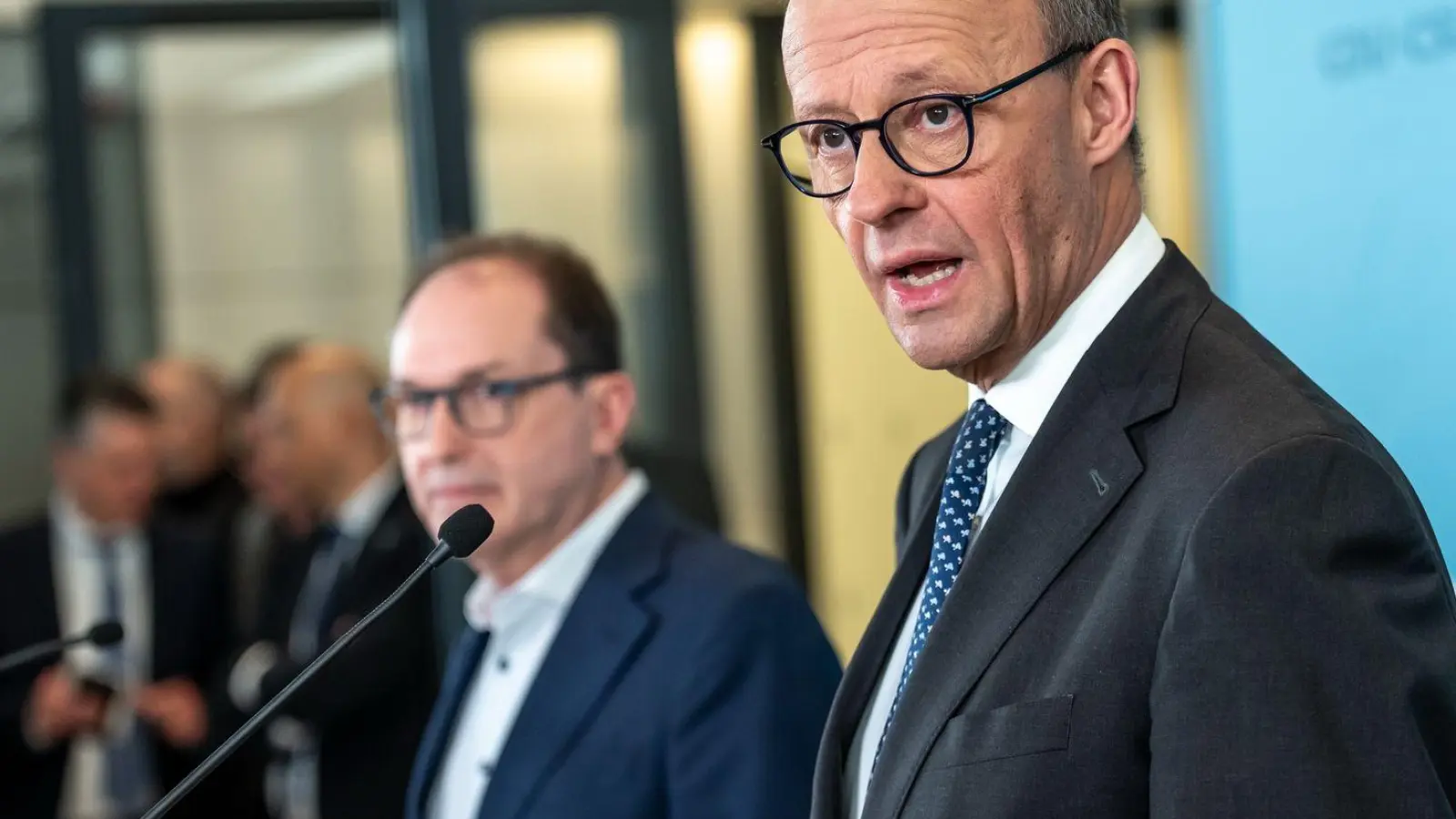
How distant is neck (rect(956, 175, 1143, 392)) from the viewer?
136 centimetres

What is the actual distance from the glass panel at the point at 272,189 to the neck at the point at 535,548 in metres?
4.54

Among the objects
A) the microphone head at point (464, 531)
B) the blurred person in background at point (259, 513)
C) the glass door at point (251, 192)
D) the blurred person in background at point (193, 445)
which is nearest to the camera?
the microphone head at point (464, 531)

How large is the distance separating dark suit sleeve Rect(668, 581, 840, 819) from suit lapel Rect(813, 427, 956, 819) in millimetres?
468

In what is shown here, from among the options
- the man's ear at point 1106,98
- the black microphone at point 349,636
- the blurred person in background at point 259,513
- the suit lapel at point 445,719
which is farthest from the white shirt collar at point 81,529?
the man's ear at point 1106,98

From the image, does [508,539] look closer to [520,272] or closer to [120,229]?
[520,272]

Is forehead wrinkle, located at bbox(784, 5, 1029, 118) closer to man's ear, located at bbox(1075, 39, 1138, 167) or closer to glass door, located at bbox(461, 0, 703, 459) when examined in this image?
man's ear, located at bbox(1075, 39, 1138, 167)

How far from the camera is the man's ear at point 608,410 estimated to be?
237 cm

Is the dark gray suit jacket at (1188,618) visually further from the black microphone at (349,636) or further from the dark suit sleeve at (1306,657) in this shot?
the black microphone at (349,636)

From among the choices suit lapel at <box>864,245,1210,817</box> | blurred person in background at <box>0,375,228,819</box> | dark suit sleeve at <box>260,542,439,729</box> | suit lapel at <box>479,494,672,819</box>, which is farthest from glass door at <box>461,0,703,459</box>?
suit lapel at <box>864,245,1210,817</box>

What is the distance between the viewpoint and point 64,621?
4.48 meters

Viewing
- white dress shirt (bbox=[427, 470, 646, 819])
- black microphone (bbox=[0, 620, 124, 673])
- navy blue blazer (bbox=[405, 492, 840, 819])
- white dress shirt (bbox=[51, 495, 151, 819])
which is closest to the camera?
black microphone (bbox=[0, 620, 124, 673])

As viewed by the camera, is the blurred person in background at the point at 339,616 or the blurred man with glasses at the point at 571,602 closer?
the blurred man with glasses at the point at 571,602

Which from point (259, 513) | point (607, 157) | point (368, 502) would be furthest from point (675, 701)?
point (259, 513)

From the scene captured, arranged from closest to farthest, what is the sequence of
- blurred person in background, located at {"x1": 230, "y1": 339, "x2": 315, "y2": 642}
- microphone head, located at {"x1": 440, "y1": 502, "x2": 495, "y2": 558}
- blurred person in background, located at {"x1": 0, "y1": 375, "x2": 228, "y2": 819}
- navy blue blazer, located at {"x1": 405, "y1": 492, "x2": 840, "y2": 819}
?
microphone head, located at {"x1": 440, "y1": 502, "x2": 495, "y2": 558}, navy blue blazer, located at {"x1": 405, "y1": 492, "x2": 840, "y2": 819}, blurred person in background, located at {"x1": 0, "y1": 375, "x2": 228, "y2": 819}, blurred person in background, located at {"x1": 230, "y1": 339, "x2": 315, "y2": 642}
